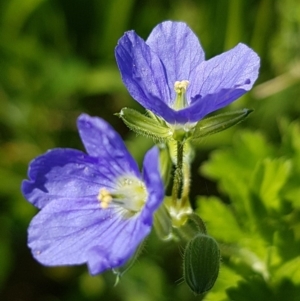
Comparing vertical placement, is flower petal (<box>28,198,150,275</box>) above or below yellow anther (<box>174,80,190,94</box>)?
below

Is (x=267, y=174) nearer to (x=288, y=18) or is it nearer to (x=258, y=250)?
(x=258, y=250)

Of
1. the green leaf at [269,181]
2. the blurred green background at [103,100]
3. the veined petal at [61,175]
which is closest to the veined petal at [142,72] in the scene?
the veined petal at [61,175]

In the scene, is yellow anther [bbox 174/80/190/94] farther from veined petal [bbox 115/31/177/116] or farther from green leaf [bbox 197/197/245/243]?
green leaf [bbox 197/197/245/243]

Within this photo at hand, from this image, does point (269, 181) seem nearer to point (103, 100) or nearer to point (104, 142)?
point (104, 142)

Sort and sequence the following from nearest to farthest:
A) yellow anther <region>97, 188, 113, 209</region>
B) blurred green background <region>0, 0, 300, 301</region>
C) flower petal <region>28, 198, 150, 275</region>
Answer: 1. flower petal <region>28, 198, 150, 275</region>
2. yellow anther <region>97, 188, 113, 209</region>
3. blurred green background <region>0, 0, 300, 301</region>

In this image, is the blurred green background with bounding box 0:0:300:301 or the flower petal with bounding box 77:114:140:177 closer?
the flower petal with bounding box 77:114:140:177

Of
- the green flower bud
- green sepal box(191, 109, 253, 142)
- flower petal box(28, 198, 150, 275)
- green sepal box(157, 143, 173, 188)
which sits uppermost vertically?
green sepal box(191, 109, 253, 142)

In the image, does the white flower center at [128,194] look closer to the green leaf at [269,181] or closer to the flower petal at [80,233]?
the flower petal at [80,233]

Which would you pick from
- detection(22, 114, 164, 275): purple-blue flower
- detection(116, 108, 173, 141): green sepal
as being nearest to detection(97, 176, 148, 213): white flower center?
detection(22, 114, 164, 275): purple-blue flower

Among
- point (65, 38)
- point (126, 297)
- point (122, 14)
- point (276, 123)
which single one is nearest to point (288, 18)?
point (276, 123)
